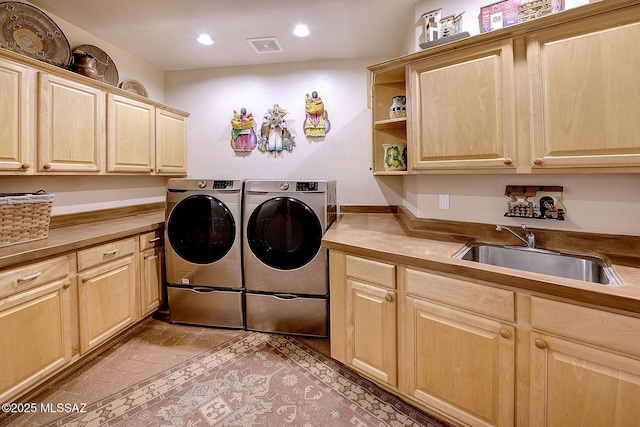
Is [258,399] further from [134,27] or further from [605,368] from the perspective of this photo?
[134,27]

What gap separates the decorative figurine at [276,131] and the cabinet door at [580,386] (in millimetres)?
2682

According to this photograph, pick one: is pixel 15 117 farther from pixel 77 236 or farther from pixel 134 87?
pixel 134 87

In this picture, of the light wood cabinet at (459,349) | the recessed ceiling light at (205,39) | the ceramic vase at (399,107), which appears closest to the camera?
the light wood cabinet at (459,349)

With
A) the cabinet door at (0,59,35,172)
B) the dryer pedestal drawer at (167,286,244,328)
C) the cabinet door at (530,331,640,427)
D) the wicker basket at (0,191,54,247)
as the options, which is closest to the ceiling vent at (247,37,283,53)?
the cabinet door at (0,59,35,172)

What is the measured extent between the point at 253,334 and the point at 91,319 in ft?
3.73

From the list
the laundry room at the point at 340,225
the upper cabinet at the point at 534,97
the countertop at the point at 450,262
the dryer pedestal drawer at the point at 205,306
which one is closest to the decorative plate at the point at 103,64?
the laundry room at the point at 340,225

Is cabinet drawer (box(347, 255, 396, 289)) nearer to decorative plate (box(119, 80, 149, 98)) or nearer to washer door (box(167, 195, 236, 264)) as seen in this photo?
washer door (box(167, 195, 236, 264))

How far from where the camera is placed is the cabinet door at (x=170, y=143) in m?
2.99

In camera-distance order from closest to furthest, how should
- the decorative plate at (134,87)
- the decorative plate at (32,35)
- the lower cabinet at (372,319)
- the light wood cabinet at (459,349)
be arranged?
the light wood cabinet at (459,349) → the lower cabinet at (372,319) → the decorative plate at (32,35) → the decorative plate at (134,87)

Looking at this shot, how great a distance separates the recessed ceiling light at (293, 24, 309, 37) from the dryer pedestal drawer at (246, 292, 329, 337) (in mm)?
2224

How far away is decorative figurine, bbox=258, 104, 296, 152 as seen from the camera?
321 centimetres

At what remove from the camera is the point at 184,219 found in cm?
252

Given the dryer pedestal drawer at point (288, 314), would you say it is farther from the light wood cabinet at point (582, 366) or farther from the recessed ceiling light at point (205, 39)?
the recessed ceiling light at point (205, 39)

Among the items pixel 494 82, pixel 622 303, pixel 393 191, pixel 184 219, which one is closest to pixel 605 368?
pixel 622 303
